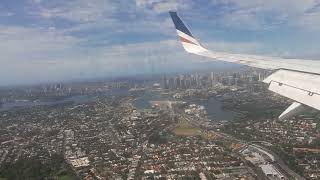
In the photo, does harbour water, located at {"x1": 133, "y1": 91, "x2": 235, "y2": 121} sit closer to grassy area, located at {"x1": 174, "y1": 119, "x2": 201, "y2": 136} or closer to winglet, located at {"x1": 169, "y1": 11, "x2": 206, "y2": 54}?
grassy area, located at {"x1": 174, "y1": 119, "x2": 201, "y2": 136}

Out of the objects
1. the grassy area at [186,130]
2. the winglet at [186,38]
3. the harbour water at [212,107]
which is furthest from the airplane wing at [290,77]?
the harbour water at [212,107]

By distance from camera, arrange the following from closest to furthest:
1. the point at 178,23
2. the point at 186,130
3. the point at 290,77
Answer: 1. the point at 290,77
2. the point at 178,23
3. the point at 186,130

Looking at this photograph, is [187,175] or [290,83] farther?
[187,175]

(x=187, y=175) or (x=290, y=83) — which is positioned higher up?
(x=290, y=83)

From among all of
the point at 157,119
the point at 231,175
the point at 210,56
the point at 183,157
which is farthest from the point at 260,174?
the point at 157,119

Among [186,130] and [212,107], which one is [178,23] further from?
[212,107]

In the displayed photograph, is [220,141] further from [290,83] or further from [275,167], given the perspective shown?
[290,83]

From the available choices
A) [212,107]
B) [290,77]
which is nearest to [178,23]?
[290,77]

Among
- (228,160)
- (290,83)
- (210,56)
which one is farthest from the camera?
(228,160)
